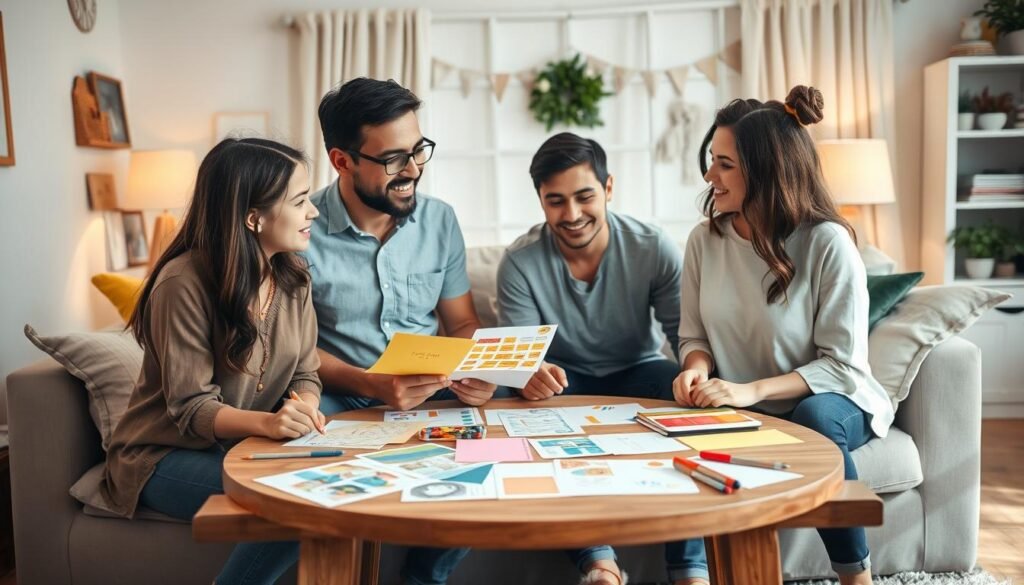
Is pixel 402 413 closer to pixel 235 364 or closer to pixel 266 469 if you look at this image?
pixel 235 364

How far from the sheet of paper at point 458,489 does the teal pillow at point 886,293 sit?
4.55 feet

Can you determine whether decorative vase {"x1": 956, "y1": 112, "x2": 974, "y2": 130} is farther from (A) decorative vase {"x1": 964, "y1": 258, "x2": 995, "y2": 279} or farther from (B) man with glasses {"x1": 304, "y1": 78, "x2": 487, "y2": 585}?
(B) man with glasses {"x1": 304, "y1": 78, "x2": 487, "y2": 585}

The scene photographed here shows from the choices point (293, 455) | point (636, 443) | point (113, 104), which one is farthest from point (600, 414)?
point (113, 104)

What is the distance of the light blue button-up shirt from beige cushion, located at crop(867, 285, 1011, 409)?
3.67ft

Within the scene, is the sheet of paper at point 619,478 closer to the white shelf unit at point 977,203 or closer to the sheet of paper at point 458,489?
the sheet of paper at point 458,489

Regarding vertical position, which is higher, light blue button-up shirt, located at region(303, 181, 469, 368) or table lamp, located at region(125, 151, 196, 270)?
table lamp, located at region(125, 151, 196, 270)

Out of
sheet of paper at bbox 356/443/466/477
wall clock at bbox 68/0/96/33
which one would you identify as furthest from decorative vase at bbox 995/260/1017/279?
wall clock at bbox 68/0/96/33

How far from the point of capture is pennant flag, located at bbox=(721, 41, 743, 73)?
4.31 metres

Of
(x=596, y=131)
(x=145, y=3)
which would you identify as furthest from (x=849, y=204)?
(x=145, y=3)

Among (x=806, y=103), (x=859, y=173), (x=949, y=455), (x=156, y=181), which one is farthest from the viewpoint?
(x=156, y=181)

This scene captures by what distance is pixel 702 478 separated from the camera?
119cm

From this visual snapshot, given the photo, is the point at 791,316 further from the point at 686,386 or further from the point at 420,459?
the point at 420,459

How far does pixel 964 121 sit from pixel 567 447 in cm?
333

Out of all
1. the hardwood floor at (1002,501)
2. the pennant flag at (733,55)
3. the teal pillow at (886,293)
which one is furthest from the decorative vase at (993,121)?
the teal pillow at (886,293)
